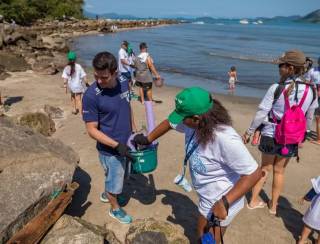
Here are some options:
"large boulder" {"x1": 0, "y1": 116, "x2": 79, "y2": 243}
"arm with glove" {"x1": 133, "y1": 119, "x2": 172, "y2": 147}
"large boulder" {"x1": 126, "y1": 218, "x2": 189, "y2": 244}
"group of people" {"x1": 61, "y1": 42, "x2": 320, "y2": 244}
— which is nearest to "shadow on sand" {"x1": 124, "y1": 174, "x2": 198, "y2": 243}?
"large boulder" {"x1": 126, "y1": 218, "x2": 189, "y2": 244}

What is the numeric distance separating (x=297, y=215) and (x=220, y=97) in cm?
812

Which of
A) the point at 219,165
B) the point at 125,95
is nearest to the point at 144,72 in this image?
the point at 125,95

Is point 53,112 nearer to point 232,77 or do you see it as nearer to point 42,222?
point 42,222

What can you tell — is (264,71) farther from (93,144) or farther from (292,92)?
(292,92)

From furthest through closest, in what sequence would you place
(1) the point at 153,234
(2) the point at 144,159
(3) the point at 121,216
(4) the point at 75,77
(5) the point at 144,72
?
(5) the point at 144,72 < (4) the point at 75,77 < (3) the point at 121,216 < (2) the point at 144,159 < (1) the point at 153,234

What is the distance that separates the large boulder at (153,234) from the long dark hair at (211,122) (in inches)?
63.7

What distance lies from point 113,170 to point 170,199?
4.62 ft

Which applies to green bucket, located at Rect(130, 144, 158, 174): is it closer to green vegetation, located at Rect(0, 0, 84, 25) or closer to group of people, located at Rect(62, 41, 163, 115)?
group of people, located at Rect(62, 41, 163, 115)

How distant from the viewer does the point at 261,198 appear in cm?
520

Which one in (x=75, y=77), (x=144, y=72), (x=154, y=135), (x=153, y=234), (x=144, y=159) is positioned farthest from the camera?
(x=144, y=72)

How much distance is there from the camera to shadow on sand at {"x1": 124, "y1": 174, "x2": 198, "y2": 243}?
454cm

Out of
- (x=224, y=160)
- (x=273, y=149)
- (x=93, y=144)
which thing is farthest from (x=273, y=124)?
(x=93, y=144)

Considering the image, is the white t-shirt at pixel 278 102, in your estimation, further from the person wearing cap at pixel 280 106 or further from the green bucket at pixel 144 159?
the green bucket at pixel 144 159

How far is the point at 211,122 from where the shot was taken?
250 cm
